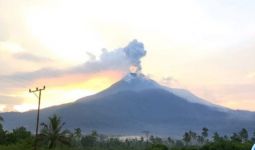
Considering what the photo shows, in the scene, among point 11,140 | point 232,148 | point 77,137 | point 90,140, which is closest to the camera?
point 232,148

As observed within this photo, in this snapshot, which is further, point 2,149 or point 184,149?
point 184,149

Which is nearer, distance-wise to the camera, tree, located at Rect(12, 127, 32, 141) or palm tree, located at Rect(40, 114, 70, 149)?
palm tree, located at Rect(40, 114, 70, 149)

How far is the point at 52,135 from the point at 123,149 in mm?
56950

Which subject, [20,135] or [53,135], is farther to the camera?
[20,135]

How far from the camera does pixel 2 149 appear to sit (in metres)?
84.7

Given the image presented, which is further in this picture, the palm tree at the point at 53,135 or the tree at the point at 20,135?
the tree at the point at 20,135

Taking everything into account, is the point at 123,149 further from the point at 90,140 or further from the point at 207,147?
the point at 207,147

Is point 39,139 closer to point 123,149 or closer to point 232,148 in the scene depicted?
point 232,148

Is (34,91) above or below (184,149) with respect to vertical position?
above

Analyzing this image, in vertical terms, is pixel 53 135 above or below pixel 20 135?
below

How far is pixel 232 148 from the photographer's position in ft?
335

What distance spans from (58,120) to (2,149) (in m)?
13.3

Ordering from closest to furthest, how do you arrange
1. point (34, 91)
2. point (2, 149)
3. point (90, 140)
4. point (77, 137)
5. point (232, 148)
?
point (34, 91) → point (2, 149) → point (232, 148) → point (90, 140) → point (77, 137)

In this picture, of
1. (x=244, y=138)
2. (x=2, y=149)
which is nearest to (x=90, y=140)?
(x=244, y=138)
